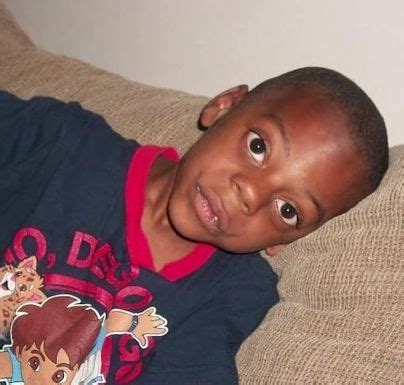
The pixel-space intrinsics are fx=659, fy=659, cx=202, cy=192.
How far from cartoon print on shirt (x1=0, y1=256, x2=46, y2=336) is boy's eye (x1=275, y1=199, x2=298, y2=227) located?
342mm

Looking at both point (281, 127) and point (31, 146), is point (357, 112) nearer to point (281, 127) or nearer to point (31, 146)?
point (281, 127)

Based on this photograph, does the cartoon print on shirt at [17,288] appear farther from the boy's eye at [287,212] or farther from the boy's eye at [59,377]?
the boy's eye at [287,212]

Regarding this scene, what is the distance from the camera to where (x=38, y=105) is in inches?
40.3

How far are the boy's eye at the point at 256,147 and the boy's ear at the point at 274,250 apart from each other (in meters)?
0.18

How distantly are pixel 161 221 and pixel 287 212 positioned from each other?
0.21 m

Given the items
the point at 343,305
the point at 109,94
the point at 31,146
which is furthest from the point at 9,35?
the point at 343,305

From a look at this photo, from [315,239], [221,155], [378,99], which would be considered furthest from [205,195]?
[378,99]

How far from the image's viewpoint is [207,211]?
921 mm

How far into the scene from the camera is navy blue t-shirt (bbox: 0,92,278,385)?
0.92m

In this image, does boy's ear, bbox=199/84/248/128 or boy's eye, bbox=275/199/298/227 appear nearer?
boy's eye, bbox=275/199/298/227

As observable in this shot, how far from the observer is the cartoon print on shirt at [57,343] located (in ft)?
2.87

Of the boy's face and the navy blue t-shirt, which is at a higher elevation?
the boy's face

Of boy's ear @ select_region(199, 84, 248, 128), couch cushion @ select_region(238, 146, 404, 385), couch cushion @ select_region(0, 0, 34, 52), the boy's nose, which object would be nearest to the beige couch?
couch cushion @ select_region(238, 146, 404, 385)

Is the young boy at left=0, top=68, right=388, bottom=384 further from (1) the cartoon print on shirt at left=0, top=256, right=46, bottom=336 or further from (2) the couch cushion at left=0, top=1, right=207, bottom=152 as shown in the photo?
(2) the couch cushion at left=0, top=1, right=207, bottom=152
